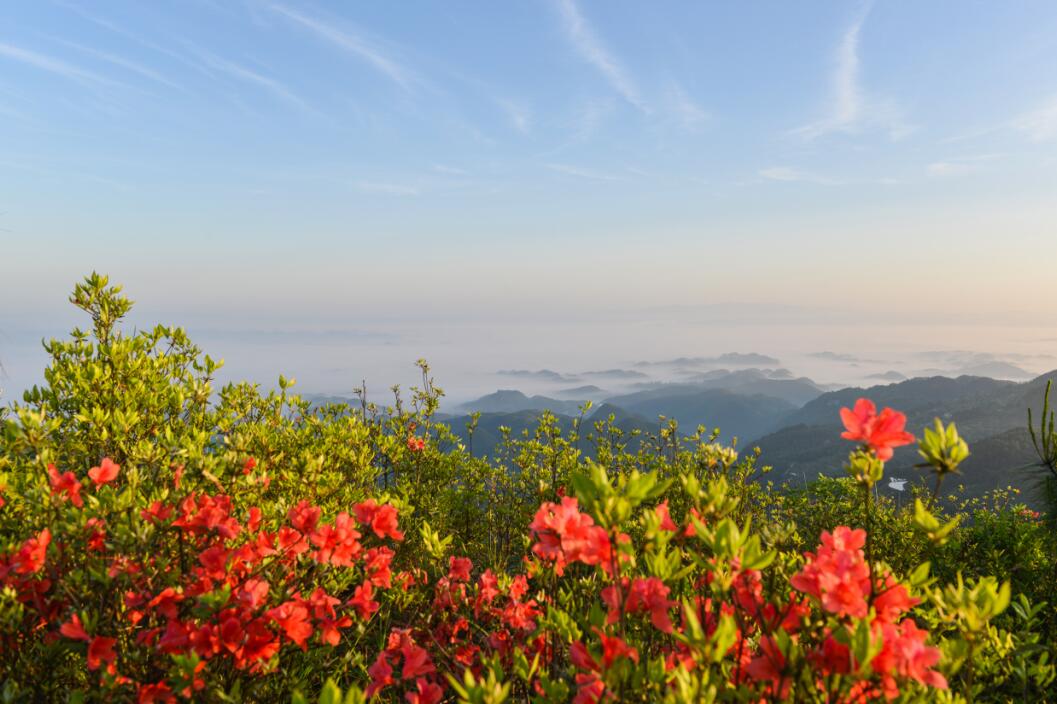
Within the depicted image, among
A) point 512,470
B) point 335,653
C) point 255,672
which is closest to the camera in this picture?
point 255,672

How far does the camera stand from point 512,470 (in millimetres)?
9461

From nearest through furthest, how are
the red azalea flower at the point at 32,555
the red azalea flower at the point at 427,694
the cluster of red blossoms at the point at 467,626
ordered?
1. the red azalea flower at the point at 427,694
2. the red azalea flower at the point at 32,555
3. the cluster of red blossoms at the point at 467,626

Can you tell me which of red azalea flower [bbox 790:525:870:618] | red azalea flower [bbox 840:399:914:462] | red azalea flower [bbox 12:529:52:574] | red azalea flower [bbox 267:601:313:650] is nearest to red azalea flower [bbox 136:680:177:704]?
red azalea flower [bbox 267:601:313:650]

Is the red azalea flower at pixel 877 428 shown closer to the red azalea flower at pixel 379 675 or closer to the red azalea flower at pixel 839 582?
the red azalea flower at pixel 839 582

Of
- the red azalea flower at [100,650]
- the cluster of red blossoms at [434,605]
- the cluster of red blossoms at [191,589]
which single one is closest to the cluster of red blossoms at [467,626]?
the cluster of red blossoms at [434,605]

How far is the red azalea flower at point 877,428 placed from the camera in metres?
2.00

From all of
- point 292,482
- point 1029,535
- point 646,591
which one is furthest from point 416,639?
point 1029,535

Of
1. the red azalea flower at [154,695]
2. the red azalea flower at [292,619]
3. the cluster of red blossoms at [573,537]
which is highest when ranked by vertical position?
the cluster of red blossoms at [573,537]

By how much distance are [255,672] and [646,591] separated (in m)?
2.14

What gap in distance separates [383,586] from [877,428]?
279cm

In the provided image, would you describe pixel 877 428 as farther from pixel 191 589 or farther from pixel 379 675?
pixel 191 589

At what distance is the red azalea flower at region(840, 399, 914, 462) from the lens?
1997 mm

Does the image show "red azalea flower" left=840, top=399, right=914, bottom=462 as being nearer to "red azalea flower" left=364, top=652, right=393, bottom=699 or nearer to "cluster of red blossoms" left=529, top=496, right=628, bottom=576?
"cluster of red blossoms" left=529, top=496, right=628, bottom=576

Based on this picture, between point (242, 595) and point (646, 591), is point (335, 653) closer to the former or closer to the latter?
point (242, 595)
